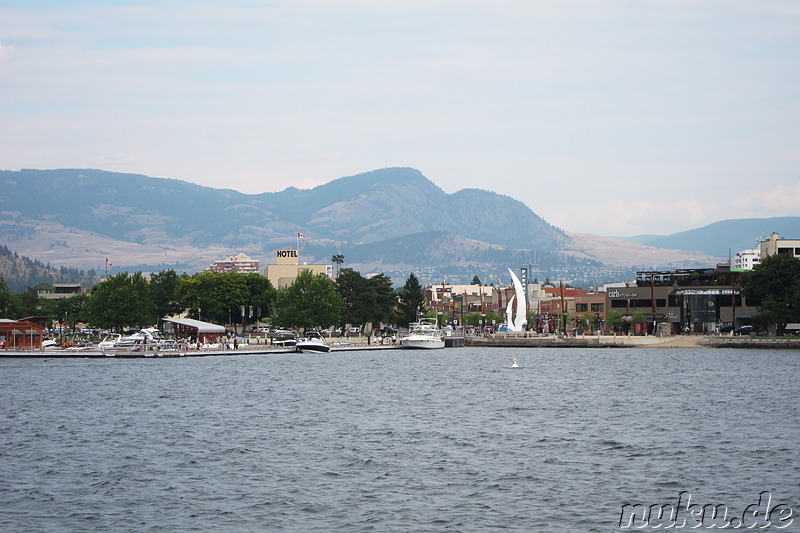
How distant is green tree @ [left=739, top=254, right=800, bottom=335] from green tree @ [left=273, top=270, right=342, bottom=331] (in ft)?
204

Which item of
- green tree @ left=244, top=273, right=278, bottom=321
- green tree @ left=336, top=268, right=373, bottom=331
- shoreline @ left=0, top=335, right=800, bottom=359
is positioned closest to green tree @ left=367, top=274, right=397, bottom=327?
green tree @ left=336, top=268, right=373, bottom=331

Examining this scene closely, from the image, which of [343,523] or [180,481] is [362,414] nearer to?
[180,481]

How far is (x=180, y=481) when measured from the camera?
3641 cm

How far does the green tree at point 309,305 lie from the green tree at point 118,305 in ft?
72.6

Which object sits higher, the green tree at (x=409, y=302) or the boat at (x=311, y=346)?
the green tree at (x=409, y=302)

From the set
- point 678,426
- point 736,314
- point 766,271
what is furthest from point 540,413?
point 736,314

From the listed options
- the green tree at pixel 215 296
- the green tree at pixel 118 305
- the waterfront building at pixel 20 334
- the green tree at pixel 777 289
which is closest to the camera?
the waterfront building at pixel 20 334

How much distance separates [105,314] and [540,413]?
98.1 m

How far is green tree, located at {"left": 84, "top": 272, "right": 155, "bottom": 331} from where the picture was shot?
142875 mm

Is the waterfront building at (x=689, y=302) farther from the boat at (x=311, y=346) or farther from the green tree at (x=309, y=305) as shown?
the boat at (x=311, y=346)

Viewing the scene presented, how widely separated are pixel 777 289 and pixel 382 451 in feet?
376

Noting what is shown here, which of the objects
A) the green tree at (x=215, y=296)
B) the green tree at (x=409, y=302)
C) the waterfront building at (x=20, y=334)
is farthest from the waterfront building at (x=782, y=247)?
the waterfront building at (x=20, y=334)

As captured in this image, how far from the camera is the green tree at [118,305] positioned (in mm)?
142875

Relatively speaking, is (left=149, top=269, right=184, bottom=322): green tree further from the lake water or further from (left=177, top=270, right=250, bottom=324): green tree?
the lake water
